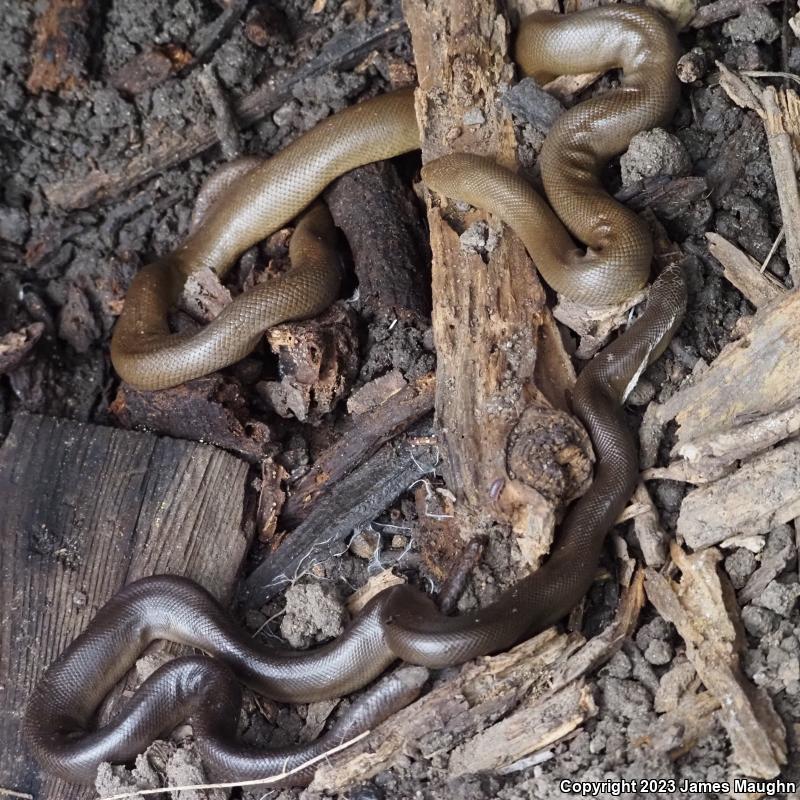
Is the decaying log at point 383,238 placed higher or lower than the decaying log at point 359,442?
higher

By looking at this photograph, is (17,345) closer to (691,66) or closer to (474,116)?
(474,116)

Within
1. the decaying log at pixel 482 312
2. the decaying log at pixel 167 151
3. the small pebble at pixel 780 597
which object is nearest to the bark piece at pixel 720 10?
the decaying log at pixel 482 312

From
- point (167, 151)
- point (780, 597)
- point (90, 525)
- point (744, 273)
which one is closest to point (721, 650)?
point (780, 597)

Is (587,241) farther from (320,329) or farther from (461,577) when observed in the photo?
(461,577)

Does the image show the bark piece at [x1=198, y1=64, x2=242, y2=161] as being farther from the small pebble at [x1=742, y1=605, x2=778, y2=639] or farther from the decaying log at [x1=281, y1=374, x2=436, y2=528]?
the small pebble at [x1=742, y1=605, x2=778, y2=639]

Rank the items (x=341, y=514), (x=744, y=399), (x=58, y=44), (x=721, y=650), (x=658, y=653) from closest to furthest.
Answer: (x=721, y=650), (x=658, y=653), (x=744, y=399), (x=341, y=514), (x=58, y=44)

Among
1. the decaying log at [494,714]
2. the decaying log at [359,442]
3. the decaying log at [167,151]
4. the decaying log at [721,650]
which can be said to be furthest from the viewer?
the decaying log at [167,151]

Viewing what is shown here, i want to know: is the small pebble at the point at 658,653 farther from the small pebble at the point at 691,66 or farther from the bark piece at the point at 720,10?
the bark piece at the point at 720,10
